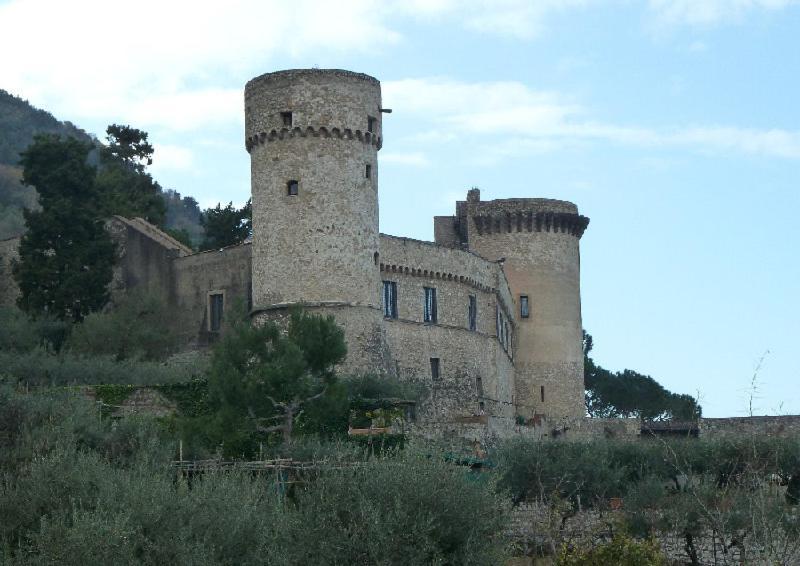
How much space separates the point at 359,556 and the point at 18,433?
9.43 metres

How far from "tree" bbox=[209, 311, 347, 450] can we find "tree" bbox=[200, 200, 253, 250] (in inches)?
752

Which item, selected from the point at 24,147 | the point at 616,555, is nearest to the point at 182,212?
the point at 24,147

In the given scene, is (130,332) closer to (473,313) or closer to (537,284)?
(473,313)

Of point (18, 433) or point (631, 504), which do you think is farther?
point (631, 504)

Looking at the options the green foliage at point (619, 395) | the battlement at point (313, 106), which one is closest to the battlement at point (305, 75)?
the battlement at point (313, 106)

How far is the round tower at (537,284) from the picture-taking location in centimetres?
4772

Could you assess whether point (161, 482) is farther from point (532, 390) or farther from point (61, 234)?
point (532, 390)

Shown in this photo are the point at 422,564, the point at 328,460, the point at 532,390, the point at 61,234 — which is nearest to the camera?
the point at 422,564

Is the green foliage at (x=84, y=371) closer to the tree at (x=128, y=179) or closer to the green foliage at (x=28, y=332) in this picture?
the green foliage at (x=28, y=332)

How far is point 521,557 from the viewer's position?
25.4m

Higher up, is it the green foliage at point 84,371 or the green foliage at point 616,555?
the green foliage at point 84,371

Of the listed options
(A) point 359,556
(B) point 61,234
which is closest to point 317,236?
(B) point 61,234

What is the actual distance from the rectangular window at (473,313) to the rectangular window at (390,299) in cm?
333

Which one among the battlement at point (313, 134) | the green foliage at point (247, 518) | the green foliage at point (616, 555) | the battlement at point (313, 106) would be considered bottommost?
the green foliage at point (616, 555)
